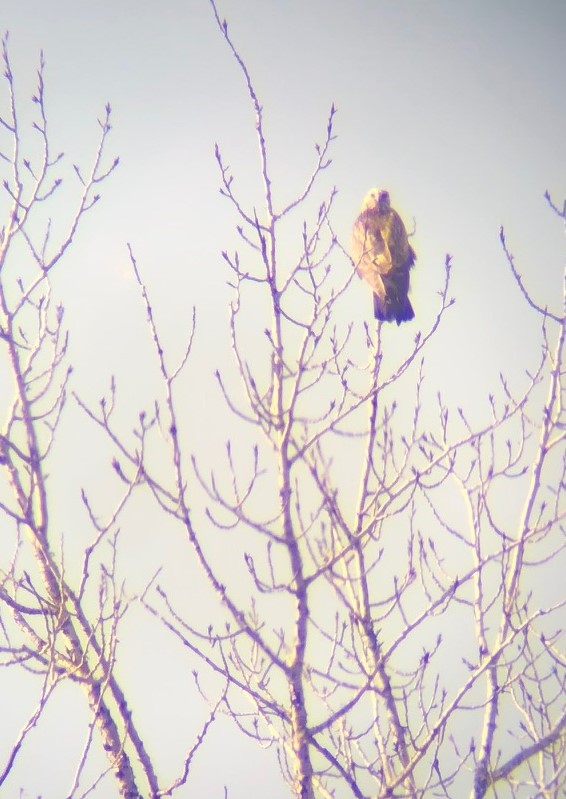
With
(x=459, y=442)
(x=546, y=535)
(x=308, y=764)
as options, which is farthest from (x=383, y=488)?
(x=308, y=764)

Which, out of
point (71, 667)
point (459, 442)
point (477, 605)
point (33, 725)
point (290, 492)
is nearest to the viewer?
point (33, 725)

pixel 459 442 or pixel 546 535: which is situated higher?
pixel 459 442

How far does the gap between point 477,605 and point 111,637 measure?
1.94m

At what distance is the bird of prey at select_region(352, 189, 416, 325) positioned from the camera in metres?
4.47

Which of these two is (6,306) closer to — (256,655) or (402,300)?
(256,655)

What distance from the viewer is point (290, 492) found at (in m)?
2.85

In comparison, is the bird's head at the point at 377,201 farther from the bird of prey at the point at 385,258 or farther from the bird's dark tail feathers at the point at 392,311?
the bird's dark tail feathers at the point at 392,311

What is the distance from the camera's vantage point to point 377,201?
16.7 ft

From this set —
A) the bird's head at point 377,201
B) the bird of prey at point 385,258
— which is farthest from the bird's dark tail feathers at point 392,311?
the bird's head at point 377,201

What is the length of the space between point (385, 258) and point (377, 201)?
2.29 ft

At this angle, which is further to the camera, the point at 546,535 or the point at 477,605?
the point at 477,605

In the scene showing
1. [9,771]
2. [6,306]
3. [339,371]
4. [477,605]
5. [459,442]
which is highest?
[6,306]

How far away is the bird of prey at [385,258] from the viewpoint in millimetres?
4473

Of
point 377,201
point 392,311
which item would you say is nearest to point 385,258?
point 392,311
